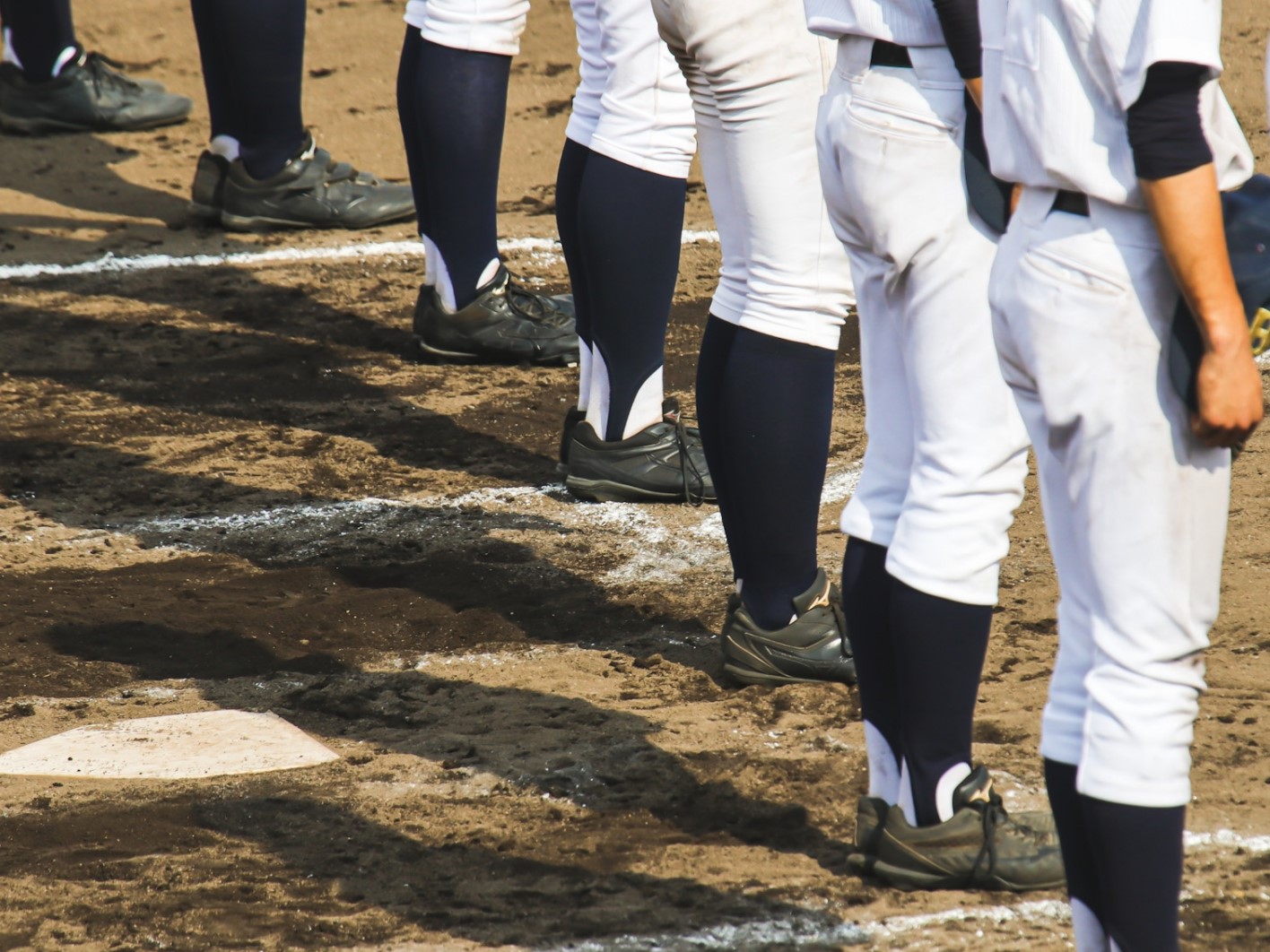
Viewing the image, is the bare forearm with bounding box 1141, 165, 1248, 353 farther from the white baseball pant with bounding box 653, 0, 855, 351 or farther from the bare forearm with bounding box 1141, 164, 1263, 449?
the white baseball pant with bounding box 653, 0, 855, 351

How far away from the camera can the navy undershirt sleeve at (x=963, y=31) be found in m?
2.09

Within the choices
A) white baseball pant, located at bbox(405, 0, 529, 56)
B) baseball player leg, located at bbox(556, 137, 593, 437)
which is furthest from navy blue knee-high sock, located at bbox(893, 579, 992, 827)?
white baseball pant, located at bbox(405, 0, 529, 56)

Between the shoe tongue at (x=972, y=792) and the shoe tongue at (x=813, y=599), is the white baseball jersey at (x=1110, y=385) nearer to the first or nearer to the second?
the shoe tongue at (x=972, y=792)

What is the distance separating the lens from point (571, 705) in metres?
3.09

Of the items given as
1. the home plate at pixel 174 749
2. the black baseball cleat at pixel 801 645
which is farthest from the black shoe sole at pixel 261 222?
the black baseball cleat at pixel 801 645

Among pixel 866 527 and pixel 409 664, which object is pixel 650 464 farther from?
pixel 866 527

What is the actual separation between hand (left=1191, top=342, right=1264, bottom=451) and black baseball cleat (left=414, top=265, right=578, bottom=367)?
333 cm

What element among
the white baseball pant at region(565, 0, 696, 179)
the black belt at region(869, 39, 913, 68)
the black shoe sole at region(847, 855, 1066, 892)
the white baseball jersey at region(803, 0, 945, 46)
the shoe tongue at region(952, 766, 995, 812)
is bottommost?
the black shoe sole at region(847, 855, 1066, 892)

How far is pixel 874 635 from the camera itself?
2.36 m

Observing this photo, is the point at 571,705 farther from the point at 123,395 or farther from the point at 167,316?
the point at 167,316

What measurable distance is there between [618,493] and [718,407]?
115 cm

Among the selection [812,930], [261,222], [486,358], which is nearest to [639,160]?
[486,358]

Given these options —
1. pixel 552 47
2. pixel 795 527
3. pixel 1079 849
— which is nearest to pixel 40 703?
pixel 795 527

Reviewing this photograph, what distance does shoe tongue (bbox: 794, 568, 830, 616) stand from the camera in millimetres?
3041
